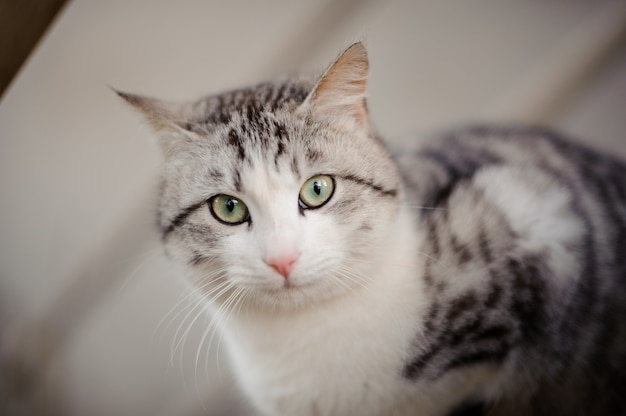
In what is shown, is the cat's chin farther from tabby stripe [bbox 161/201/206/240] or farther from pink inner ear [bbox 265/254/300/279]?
tabby stripe [bbox 161/201/206/240]

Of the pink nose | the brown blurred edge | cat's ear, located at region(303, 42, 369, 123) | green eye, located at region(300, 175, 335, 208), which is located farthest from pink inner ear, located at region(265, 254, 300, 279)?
the brown blurred edge

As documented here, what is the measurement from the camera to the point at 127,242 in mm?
1405

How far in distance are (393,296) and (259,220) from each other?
0.95 feet

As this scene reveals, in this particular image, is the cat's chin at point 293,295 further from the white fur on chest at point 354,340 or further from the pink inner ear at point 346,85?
the pink inner ear at point 346,85

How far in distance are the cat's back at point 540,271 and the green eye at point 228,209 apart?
33 centimetres

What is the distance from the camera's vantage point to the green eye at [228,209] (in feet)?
2.70

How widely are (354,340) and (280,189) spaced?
0.31 meters

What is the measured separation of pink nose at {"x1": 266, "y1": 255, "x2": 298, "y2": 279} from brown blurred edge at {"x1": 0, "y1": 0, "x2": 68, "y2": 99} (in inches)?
18.4

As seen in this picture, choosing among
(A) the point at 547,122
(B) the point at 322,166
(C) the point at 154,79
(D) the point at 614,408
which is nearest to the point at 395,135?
(A) the point at 547,122

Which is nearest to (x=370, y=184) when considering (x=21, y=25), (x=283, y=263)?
(x=283, y=263)

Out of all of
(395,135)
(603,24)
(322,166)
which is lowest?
(322,166)

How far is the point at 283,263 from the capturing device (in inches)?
29.2

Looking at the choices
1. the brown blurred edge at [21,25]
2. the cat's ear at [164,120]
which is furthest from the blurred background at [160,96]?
the brown blurred edge at [21,25]

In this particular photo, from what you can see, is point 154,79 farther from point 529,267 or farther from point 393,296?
point 529,267
